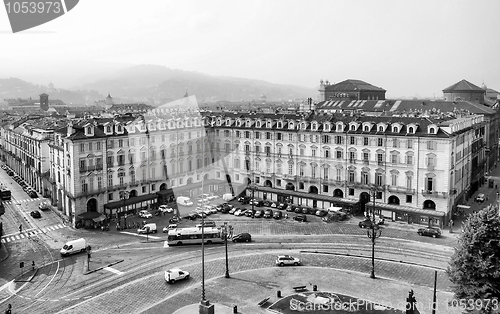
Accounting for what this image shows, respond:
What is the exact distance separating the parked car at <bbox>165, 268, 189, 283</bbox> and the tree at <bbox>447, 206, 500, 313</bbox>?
26493 millimetres

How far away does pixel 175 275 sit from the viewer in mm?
50375

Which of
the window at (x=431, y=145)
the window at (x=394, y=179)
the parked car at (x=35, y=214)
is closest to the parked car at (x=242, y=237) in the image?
the window at (x=394, y=179)

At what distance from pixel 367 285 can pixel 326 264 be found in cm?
752

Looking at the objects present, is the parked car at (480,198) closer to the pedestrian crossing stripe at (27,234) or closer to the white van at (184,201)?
the white van at (184,201)

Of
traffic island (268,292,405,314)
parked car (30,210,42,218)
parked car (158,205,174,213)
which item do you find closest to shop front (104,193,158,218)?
parked car (158,205,174,213)

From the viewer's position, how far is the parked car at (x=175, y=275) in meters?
50.0

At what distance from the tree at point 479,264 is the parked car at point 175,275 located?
26.5 m

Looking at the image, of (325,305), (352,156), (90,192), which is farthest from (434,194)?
(90,192)

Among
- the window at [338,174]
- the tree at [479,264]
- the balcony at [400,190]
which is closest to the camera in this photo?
the tree at [479,264]

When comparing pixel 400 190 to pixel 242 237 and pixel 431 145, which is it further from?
pixel 242 237

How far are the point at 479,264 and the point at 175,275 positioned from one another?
2929 centimetres

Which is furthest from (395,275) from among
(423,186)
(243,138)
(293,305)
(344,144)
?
(243,138)

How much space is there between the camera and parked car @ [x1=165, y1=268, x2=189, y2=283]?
50000 mm

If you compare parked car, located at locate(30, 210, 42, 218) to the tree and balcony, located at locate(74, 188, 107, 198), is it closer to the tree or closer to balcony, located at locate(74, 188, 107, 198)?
balcony, located at locate(74, 188, 107, 198)
